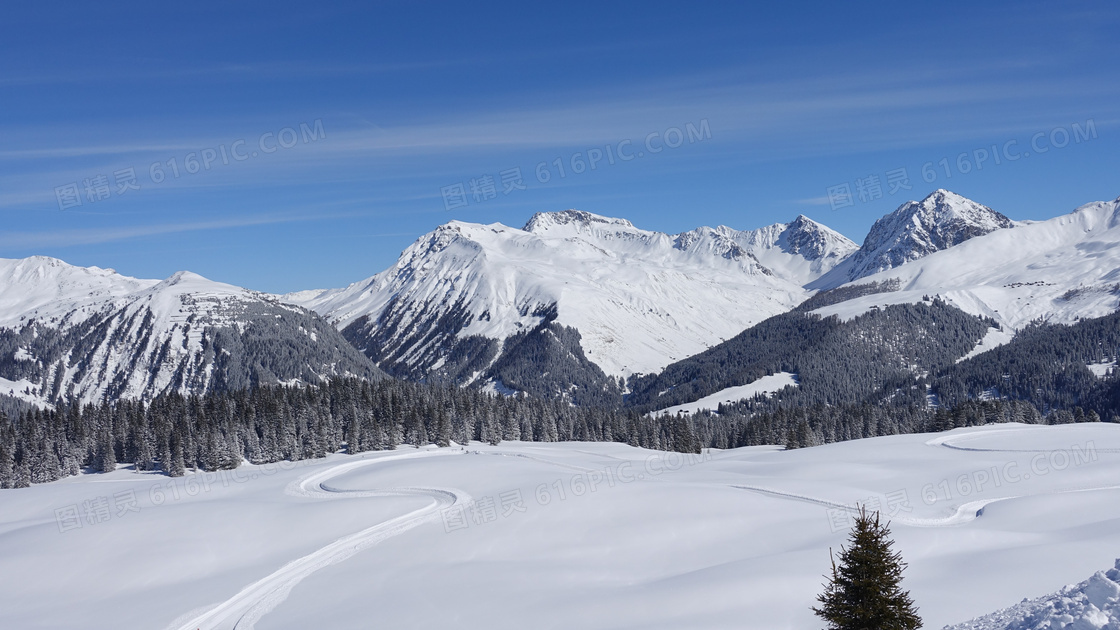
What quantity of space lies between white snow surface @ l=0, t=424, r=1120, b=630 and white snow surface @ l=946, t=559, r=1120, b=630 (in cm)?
1191

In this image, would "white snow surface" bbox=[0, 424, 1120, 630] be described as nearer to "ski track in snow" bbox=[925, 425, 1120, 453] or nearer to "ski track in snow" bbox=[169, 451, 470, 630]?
"ski track in snow" bbox=[169, 451, 470, 630]

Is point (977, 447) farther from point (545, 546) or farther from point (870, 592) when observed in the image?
point (870, 592)

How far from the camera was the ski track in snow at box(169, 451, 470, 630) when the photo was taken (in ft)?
125

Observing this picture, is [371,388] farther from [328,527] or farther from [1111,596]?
[1111,596]

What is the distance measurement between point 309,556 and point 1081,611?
1791 inches

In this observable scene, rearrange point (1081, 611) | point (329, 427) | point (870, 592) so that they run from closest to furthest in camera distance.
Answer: point (1081, 611), point (870, 592), point (329, 427)

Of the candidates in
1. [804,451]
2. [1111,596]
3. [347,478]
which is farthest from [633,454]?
[1111,596]

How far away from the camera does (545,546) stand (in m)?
49.7

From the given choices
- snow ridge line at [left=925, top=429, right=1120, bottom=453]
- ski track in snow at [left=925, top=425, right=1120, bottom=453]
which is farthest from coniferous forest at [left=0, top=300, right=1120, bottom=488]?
snow ridge line at [left=925, top=429, right=1120, bottom=453]

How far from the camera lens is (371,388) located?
474 ft

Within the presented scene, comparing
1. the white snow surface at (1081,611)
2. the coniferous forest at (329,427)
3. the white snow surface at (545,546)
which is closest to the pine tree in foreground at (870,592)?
the white snow surface at (1081,611)

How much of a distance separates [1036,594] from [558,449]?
88428 mm

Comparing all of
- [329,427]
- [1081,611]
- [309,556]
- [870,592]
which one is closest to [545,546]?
[309,556]

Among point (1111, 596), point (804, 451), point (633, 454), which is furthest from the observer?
point (633, 454)
